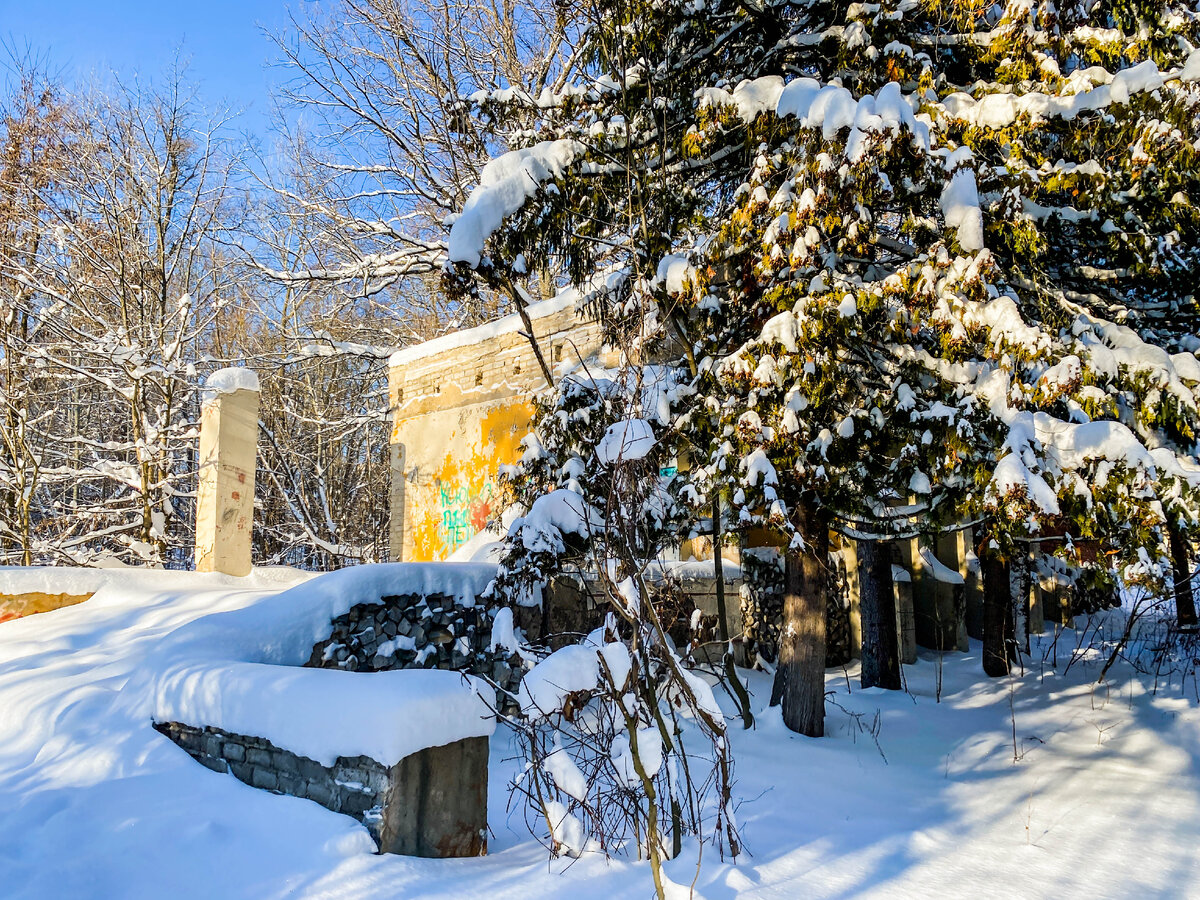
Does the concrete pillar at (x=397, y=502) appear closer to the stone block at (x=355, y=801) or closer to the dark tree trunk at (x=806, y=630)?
the dark tree trunk at (x=806, y=630)


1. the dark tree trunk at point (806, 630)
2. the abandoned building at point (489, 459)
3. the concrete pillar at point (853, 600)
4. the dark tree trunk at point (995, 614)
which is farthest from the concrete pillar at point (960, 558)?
the dark tree trunk at point (806, 630)

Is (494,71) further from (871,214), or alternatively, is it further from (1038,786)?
(1038,786)

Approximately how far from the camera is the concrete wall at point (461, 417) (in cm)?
1062

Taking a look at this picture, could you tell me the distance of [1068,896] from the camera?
3334mm

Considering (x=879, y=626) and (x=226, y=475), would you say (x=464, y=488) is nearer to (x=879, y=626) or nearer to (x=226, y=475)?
(x=226, y=475)

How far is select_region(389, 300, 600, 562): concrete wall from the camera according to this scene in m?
10.6

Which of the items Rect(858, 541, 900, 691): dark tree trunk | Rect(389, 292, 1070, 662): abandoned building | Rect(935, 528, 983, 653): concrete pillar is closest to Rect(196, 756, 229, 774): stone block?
Rect(389, 292, 1070, 662): abandoned building

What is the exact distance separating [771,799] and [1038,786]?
1914mm

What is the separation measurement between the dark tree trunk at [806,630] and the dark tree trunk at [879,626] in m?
2.02

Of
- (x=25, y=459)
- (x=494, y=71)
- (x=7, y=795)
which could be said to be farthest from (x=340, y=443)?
(x=7, y=795)

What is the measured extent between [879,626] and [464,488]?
19.5 feet

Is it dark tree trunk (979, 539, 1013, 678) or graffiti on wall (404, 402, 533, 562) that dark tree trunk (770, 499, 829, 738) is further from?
graffiti on wall (404, 402, 533, 562)

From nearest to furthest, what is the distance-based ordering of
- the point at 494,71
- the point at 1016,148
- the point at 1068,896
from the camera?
the point at 1068,896
the point at 1016,148
the point at 494,71

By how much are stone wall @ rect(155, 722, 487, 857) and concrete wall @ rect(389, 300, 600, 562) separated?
22.3 feet
